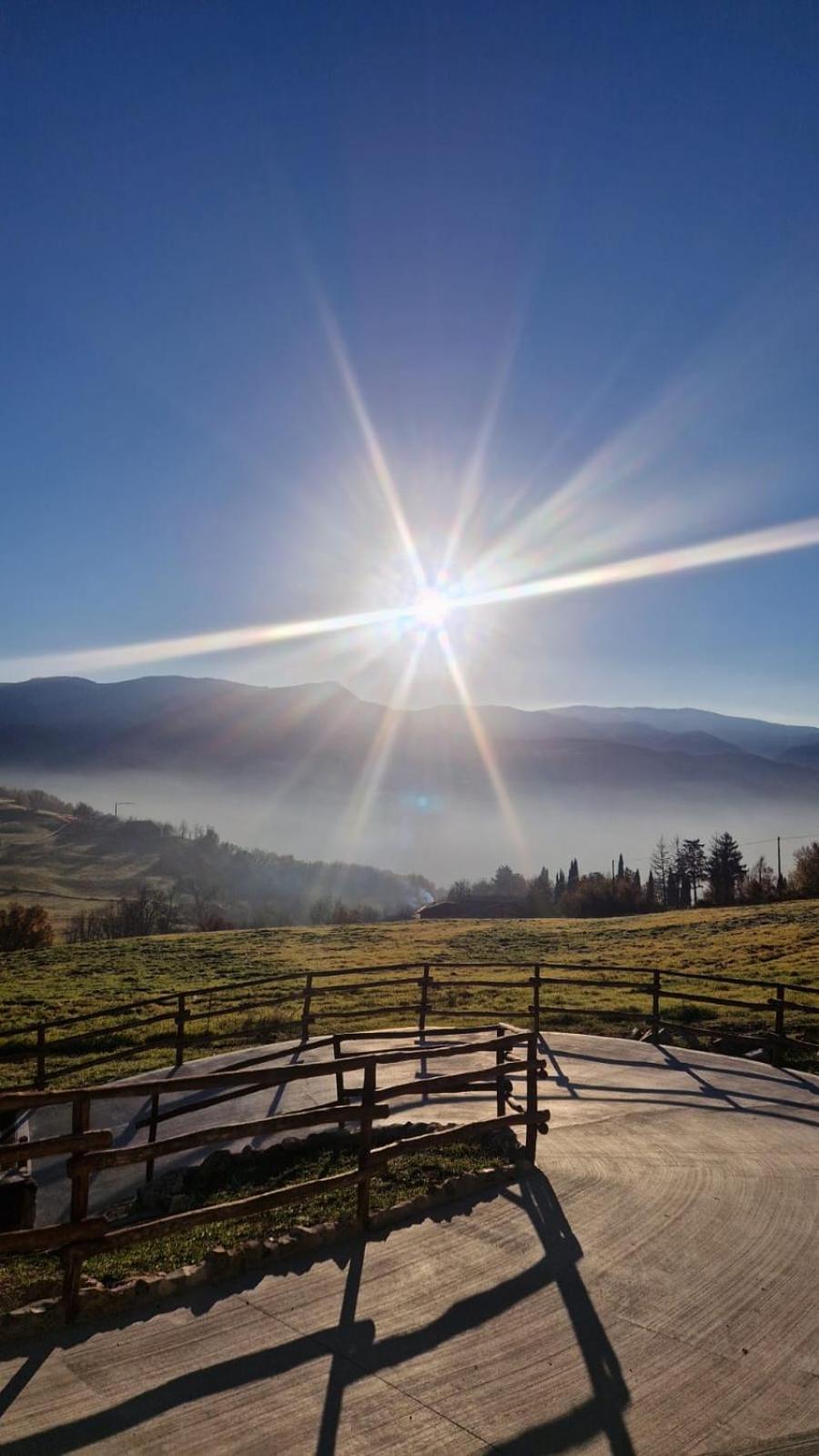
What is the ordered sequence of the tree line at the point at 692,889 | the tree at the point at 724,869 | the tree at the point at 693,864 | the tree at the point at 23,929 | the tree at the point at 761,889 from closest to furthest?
the tree at the point at 23,929 → the tree line at the point at 692,889 → the tree at the point at 761,889 → the tree at the point at 724,869 → the tree at the point at 693,864

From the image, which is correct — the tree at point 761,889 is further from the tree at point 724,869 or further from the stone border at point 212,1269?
the stone border at point 212,1269

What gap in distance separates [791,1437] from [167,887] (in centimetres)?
15800

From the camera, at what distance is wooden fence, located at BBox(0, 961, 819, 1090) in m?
14.1

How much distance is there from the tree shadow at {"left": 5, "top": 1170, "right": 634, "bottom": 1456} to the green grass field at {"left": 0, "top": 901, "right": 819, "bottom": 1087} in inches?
282

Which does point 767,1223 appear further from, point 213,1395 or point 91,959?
point 91,959

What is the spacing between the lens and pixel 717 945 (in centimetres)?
3603

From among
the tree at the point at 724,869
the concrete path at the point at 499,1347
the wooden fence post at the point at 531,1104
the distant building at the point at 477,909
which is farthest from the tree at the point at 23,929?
the tree at the point at 724,869

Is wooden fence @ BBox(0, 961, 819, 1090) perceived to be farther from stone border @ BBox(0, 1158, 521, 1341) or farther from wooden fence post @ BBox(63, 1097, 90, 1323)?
wooden fence post @ BBox(63, 1097, 90, 1323)

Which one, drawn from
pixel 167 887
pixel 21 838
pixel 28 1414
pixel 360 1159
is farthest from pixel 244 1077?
pixel 21 838

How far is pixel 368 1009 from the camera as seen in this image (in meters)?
18.1

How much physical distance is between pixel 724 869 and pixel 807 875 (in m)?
25.8

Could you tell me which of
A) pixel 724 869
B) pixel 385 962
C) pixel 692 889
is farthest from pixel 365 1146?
pixel 692 889

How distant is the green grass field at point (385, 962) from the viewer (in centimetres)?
1875

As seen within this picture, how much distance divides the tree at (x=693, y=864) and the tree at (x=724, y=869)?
1813 mm
